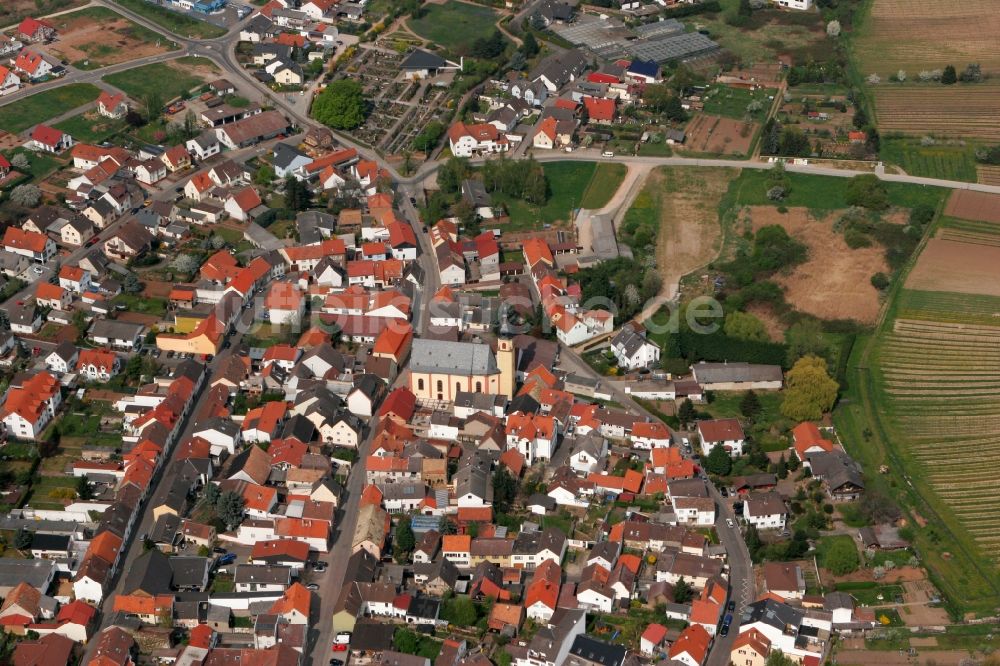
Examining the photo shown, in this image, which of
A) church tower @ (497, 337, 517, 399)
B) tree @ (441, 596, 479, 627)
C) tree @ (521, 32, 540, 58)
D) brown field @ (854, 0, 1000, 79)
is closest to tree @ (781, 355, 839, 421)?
church tower @ (497, 337, 517, 399)

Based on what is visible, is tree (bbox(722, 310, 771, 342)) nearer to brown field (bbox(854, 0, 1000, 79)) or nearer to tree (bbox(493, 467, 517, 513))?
tree (bbox(493, 467, 517, 513))

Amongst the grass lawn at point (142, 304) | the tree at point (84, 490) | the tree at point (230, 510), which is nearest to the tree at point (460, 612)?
the tree at point (230, 510)

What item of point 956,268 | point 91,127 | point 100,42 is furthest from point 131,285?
point 956,268

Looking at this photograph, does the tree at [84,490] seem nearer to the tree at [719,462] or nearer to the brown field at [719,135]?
the tree at [719,462]

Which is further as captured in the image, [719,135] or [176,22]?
[176,22]

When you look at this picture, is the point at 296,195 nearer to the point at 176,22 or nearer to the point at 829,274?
the point at 829,274
